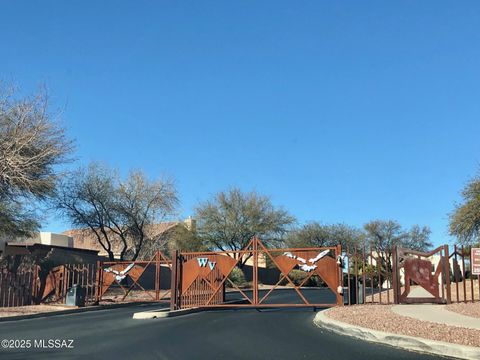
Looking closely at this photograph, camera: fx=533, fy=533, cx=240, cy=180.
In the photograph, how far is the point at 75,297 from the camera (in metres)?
21.7

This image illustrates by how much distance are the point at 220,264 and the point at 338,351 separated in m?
10.1

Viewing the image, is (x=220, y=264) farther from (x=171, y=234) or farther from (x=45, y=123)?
(x=171, y=234)

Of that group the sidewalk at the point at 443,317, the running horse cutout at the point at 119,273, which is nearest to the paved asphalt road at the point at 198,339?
the sidewalk at the point at 443,317

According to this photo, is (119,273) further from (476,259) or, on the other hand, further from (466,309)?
(476,259)

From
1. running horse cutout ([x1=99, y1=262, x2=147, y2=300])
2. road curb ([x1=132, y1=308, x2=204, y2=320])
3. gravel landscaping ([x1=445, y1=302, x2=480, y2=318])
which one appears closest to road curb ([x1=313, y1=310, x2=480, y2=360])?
gravel landscaping ([x1=445, y1=302, x2=480, y2=318])

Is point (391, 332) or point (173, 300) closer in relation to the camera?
point (391, 332)

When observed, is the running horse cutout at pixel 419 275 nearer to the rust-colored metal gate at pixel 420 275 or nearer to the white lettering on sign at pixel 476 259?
the rust-colored metal gate at pixel 420 275

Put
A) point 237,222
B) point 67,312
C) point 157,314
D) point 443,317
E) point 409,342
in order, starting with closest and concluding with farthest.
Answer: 1. point 409,342
2. point 443,317
3. point 157,314
4. point 67,312
5. point 237,222

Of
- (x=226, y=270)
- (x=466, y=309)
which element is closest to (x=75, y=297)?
(x=226, y=270)

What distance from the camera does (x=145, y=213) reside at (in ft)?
123

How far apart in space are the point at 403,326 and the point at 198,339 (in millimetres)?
4450

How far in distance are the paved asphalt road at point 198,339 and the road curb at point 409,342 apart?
319 mm

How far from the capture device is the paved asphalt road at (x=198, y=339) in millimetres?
9531

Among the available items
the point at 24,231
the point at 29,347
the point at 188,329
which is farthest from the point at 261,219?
the point at 29,347
